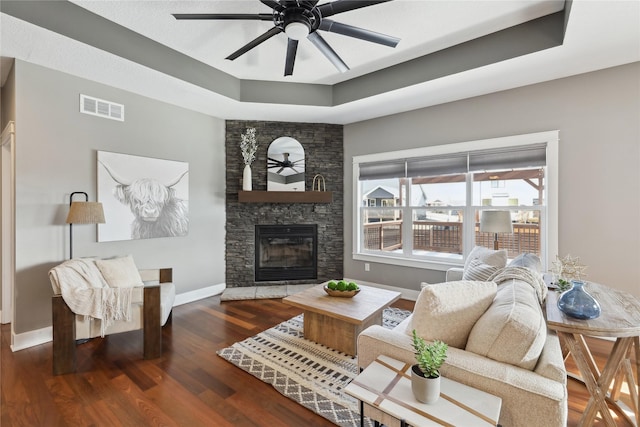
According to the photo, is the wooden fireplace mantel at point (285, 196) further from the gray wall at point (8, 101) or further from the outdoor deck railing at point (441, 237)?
the gray wall at point (8, 101)

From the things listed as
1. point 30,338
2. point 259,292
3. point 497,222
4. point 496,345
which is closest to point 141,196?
point 30,338

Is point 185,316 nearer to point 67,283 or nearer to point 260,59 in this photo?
point 67,283

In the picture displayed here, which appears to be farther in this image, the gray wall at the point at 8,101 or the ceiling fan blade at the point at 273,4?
the gray wall at the point at 8,101

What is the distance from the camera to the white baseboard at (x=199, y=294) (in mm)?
3963

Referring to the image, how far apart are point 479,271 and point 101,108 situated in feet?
14.7

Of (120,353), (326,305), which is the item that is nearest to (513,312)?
Answer: (326,305)

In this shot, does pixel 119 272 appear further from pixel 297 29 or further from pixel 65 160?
pixel 297 29

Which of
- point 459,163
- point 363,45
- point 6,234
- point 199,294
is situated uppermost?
point 363,45

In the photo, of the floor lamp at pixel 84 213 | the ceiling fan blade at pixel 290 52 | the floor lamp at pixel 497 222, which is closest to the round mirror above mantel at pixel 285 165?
the ceiling fan blade at pixel 290 52

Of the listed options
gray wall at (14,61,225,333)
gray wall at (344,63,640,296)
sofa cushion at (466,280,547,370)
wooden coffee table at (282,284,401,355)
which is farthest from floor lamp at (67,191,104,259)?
gray wall at (344,63,640,296)

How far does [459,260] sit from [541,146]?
1670 millimetres

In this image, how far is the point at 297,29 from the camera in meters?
2.09

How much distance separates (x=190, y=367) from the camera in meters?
2.40

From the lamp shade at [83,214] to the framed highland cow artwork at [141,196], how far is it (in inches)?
18.9
